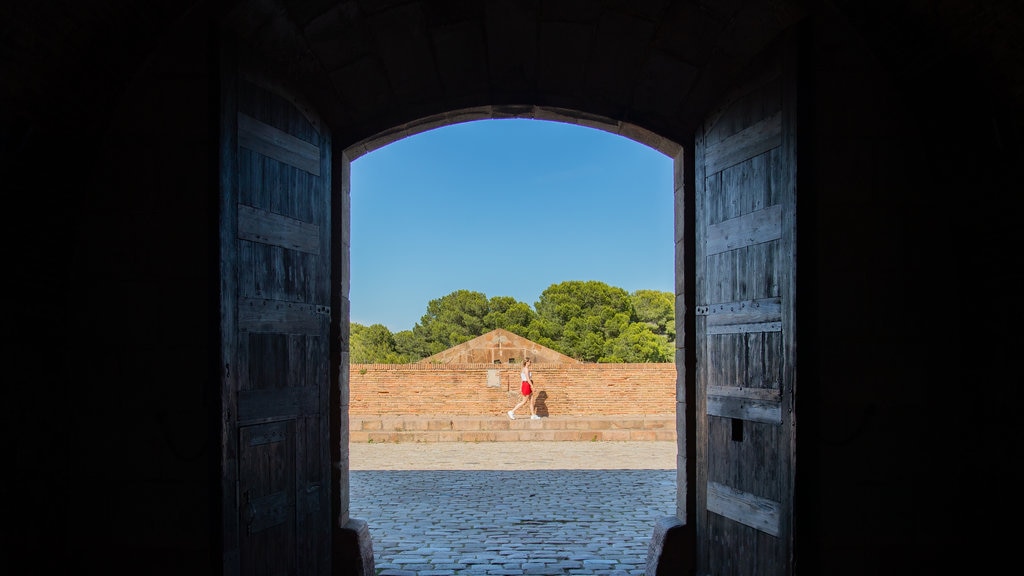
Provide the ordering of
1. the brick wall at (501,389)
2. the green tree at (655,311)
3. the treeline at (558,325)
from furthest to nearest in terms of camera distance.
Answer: the green tree at (655,311)
the treeline at (558,325)
the brick wall at (501,389)

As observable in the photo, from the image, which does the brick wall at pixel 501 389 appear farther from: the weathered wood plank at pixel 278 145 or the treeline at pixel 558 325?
the treeline at pixel 558 325

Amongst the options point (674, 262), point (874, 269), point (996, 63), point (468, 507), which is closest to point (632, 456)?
point (468, 507)

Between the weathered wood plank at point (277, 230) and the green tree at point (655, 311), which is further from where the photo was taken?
the green tree at point (655, 311)

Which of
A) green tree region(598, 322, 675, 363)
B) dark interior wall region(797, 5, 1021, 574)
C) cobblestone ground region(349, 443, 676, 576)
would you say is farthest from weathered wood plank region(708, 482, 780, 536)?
green tree region(598, 322, 675, 363)

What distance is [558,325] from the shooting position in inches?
2324

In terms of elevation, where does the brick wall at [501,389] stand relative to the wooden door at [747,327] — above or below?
below

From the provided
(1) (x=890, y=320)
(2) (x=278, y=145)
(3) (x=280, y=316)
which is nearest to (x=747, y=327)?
(1) (x=890, y=320)

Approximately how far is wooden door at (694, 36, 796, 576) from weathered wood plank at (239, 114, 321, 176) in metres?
2.59

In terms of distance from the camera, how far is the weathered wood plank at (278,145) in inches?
147

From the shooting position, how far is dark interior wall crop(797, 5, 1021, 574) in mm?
Answer: 3555

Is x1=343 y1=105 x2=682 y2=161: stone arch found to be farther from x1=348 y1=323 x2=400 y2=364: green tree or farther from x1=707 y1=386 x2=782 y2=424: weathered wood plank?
x1=348 y1=323 x2=400 y2=364: green tree

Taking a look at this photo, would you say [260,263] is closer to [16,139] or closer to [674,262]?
[16,139]

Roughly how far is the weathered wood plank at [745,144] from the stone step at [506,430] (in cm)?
Answer: 1095

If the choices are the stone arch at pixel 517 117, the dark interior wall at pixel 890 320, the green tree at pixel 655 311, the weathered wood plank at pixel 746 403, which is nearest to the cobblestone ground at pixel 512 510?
the weathered wood plank at pixel 746 403
